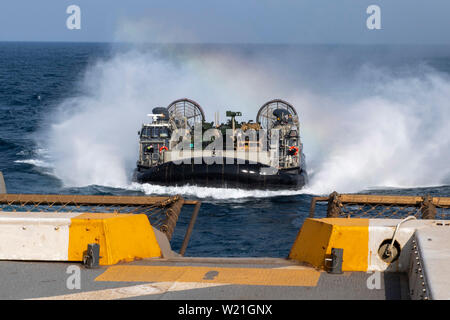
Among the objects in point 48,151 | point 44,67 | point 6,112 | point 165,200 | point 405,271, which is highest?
point 44,67

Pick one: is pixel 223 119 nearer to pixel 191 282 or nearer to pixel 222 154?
pixel 222 154

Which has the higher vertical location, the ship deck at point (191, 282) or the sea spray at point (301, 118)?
the sea spray at point (301, 118)

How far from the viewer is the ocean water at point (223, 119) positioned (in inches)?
Answer: 855

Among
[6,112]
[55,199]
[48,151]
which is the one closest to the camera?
[55,199]

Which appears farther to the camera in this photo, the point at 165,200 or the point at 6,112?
the point at 6,112

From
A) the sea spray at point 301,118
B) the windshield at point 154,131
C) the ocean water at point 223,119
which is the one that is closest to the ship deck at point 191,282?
the ocean water at point 223,119

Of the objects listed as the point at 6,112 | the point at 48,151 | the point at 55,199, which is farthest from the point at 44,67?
the point at 55,199

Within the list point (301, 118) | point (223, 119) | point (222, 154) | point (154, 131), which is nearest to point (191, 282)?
point (222, 154)

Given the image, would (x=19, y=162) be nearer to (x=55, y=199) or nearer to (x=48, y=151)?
(x=48, y=151)

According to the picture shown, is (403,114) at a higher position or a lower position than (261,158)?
higher

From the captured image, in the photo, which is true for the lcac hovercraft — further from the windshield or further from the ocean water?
the ocean water

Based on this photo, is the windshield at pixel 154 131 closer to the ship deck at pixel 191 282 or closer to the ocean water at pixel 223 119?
the ocean water at pixel 223 119

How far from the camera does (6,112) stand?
4725 cm

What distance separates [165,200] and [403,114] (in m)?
30.9
